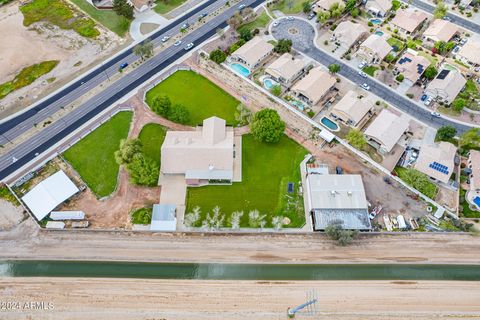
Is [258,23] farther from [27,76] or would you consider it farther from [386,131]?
[27,76]

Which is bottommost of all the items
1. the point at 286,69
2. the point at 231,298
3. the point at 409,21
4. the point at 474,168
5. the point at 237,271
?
the point at 231,298

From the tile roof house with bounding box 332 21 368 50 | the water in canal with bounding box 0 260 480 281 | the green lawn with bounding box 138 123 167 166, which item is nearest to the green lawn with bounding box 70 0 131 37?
the green lawn with bounding box 138 123 167 166

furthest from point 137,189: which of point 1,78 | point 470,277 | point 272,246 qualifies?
point 470,277

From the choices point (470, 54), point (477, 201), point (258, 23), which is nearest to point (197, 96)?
point (258, 23)

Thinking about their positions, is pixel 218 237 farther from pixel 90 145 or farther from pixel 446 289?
pixel 446 289

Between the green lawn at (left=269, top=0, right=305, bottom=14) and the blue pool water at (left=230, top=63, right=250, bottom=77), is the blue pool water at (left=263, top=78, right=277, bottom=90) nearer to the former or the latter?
the blue pool water at (left=230, top=63, right=250, bottom=77)
